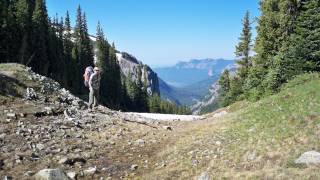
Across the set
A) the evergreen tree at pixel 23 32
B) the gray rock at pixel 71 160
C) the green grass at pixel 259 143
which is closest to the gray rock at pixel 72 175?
the gray rock at pixel 71 160

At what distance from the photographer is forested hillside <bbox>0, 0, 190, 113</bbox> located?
7538 cm

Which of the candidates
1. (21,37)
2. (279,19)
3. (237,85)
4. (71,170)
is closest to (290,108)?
(71,170)

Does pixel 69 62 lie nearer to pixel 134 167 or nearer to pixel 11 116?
pixel 11 116

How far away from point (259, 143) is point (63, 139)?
8378 millimetres

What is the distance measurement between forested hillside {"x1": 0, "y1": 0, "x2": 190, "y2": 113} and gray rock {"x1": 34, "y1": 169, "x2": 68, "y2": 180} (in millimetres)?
55586

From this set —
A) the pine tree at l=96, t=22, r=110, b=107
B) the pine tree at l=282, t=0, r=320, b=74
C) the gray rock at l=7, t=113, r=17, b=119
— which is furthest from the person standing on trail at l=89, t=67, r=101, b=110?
the pine tree at l=96, t=22, r=110, b=107

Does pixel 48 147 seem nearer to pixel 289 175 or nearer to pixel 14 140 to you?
pixel 14 140

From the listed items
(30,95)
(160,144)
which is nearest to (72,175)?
(160,144)

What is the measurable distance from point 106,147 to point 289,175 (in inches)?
329

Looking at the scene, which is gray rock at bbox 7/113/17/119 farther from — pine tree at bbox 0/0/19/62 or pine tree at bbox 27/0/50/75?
pine tree at bbox 27/0/50/75

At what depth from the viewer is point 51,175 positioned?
15.8 metres

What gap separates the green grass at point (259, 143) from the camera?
16.3m

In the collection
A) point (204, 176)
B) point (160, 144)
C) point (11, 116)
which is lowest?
point (204, 176)

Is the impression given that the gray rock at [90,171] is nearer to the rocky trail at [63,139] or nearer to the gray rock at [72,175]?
the rocky trail at [63,139]
